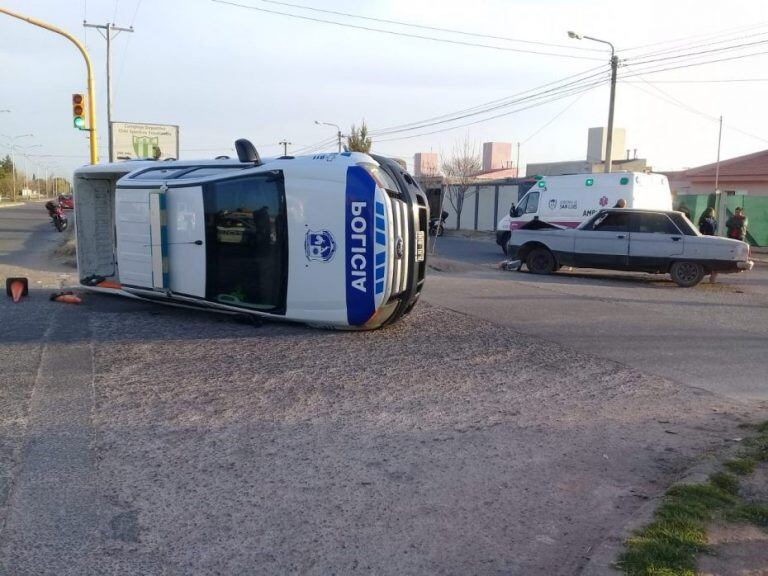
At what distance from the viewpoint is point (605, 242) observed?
→ 17.2 metres

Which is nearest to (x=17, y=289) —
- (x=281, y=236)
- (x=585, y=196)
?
(x=281, y=236)

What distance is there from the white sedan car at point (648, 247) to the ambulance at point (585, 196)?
3.63m

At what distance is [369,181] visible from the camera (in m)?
9.07

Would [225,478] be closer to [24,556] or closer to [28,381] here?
[24,556]

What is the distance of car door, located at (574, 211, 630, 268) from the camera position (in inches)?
671

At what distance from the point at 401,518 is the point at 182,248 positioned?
7294 millimetres

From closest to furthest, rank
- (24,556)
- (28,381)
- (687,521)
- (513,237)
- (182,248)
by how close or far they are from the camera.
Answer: (24,556), (687,521), (28,381), (182,248), (513,237)

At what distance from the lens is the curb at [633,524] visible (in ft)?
11.8

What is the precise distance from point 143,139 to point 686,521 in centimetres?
2862

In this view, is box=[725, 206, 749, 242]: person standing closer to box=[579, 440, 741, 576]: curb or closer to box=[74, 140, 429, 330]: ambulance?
box=[74, 140, 429, 330]: ambulance

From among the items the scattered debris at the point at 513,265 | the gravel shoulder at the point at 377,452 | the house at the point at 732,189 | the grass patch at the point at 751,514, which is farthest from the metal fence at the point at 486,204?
the grass patch at the point at 751,514

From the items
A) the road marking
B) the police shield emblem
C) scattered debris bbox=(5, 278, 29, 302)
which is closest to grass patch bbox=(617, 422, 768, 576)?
the road marking

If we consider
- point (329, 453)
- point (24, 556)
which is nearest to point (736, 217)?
point (329, 453)

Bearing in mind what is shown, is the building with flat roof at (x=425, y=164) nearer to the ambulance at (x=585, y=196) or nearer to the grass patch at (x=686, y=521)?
the ambulance at (x=585, y=196)
